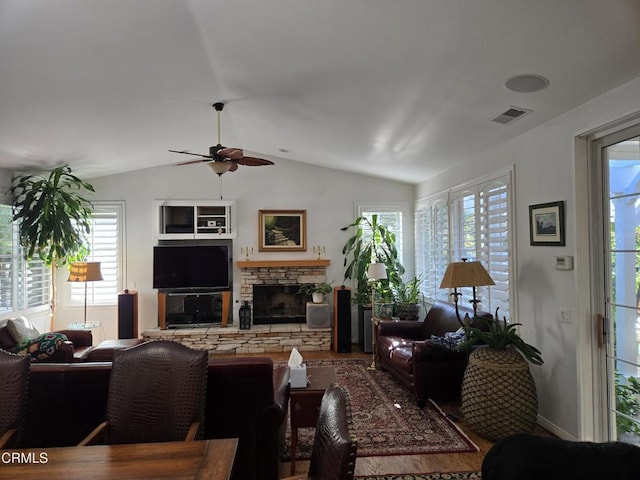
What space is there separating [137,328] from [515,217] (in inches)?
214

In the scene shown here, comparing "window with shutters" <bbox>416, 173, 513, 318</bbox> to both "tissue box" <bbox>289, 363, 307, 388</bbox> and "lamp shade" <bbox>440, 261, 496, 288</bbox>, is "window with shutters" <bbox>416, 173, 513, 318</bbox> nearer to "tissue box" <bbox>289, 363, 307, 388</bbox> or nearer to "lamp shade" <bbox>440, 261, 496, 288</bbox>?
"lamp shade" <bbox>440, 261, 496, 288</bbox>

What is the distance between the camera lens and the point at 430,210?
5.66 m

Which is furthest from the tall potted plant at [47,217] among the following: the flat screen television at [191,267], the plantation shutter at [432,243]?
the plantation shutter at [432,243]

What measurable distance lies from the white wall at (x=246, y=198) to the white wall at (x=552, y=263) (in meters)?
2.99

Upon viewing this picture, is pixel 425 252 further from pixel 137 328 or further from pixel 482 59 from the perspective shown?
pixel 137 328

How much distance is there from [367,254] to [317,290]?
0.99 metres

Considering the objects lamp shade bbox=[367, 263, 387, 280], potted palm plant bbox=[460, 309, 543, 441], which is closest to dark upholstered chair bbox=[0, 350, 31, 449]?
potted palm plant bbox=[460, 309, 543, 441]

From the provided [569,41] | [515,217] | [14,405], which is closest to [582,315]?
[515,217]

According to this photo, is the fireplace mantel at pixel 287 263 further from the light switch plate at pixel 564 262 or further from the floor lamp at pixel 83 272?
the light switch plate at pixel 564 262

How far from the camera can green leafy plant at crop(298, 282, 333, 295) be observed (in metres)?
6.06

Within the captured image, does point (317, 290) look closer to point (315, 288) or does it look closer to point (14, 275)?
point (315, 288)

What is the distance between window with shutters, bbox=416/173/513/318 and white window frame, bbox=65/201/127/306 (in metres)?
4.81

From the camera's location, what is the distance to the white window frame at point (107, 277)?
597cm

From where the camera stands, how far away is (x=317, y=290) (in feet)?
19.9
